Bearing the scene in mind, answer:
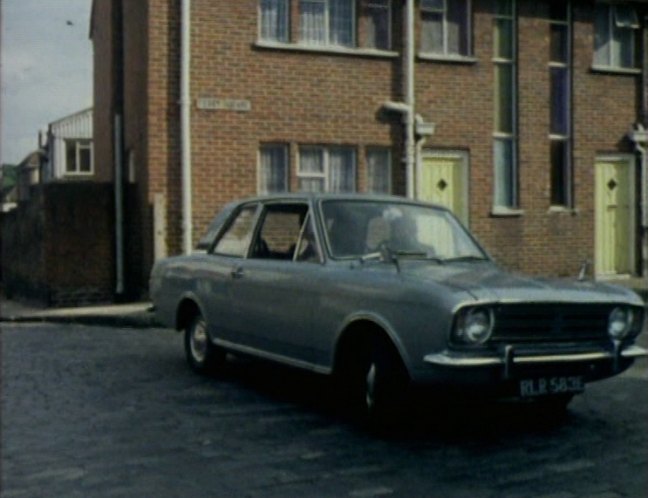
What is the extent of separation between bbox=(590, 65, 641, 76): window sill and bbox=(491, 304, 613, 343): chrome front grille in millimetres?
13829

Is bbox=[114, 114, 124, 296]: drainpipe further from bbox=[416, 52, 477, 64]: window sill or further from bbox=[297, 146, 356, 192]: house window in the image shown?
bbox=[416, 52, 477, 64]: window sill

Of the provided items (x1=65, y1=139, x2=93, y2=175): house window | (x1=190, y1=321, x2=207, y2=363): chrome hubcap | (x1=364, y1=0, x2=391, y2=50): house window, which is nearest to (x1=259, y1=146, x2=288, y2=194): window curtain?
(x1=364, y1=0, x2=391, y2=50): house window

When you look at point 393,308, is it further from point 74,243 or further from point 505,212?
point 505,212

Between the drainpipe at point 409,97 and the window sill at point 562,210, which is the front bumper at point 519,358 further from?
the window sill at point 562,210

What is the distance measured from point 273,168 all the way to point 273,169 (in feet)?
0.05

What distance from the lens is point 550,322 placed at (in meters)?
6.50

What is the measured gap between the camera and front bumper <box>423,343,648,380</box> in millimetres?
6172

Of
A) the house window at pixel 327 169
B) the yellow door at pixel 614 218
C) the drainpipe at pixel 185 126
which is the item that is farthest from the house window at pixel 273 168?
the yellow door at pixel 614 218

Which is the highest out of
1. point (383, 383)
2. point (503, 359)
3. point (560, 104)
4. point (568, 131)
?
point (560, 104)

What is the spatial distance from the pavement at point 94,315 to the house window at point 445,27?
5382 millimetres

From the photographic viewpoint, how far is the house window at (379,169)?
1773 cm

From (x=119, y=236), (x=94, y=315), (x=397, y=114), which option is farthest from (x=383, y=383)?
(x=397, y=114)

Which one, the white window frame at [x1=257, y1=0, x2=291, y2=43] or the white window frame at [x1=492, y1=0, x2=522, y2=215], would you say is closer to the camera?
the white window frame at [x1=257, y1=0, x2=291, y2=43]

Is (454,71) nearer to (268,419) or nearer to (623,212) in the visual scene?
(623,212)
